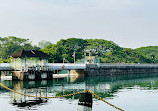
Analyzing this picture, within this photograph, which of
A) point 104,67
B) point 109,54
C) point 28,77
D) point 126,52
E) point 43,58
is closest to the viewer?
point 28,77

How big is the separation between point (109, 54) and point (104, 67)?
23922 mm

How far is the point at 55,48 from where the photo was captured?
101125 mm

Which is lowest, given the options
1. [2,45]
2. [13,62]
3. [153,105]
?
[153,105]

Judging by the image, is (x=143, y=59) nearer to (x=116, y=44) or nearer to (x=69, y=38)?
(x=116, y=44)

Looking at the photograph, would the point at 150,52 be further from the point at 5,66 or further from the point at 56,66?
the point at 5,66

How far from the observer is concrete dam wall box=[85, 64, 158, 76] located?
299ft

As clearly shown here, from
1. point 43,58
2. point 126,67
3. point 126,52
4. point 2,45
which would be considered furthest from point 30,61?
point 126,52

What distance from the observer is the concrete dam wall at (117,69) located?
91.1 metres

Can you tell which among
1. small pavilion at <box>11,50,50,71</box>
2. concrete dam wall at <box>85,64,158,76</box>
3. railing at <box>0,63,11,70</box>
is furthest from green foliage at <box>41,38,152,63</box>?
railing at <box>0,63,11,70</box>

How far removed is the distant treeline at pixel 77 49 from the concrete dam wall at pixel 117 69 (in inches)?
418

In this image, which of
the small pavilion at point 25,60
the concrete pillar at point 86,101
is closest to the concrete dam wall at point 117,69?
the small pavilion at point 25,60

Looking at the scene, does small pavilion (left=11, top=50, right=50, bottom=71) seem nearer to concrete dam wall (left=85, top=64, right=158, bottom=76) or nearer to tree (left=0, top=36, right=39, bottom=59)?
concrete dam wall (left=85, top=64, right=158, bottom=76)

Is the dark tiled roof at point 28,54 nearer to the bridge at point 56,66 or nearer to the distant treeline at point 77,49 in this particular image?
the bridge at point 56,66

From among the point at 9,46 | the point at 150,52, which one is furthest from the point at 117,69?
the point at 150,52
